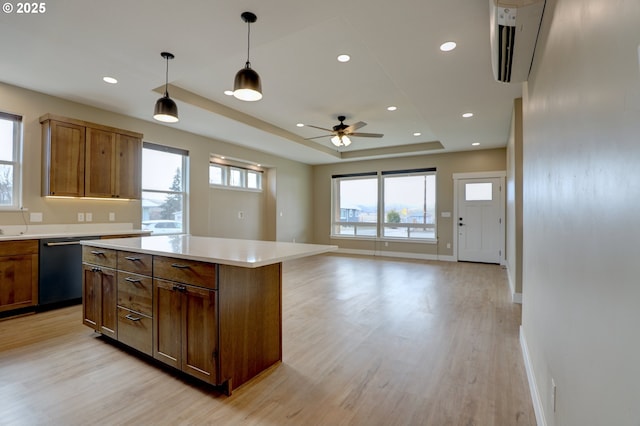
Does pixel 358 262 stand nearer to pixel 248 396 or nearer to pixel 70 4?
pixel 248 396

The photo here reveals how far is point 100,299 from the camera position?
2699mm

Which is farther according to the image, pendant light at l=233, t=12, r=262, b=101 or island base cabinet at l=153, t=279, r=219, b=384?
pendant light at l=233, t=12, r=262, b=101

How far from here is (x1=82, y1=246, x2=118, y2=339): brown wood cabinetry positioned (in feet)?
8.45

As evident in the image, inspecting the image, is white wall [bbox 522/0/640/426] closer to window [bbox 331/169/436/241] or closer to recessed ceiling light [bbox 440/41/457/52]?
recessed ceiling light [bbox 440/41/457/52]

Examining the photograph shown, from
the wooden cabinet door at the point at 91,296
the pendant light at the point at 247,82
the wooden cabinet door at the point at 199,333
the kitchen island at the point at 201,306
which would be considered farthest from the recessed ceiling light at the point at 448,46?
the wooden cabinet door at the point at 91,296

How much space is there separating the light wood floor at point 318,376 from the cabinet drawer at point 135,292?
43cm

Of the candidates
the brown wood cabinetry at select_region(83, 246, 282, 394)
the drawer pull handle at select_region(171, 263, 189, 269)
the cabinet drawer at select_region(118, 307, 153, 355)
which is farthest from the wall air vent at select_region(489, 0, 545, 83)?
the cabinet drawer at select_region(118, 307, 153, 355)

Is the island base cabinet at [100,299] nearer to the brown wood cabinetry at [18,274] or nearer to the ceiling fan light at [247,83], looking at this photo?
the brown wood cabinetry at [18,274]

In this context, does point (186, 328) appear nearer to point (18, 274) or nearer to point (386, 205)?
point (18, 274)

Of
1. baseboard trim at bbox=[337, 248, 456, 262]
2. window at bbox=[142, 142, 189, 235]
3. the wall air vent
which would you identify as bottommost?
baseboard trim at bbox=[337, 248, 456, 262]

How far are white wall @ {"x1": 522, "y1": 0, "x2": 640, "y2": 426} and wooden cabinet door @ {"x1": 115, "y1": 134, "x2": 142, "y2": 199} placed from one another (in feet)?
16.0

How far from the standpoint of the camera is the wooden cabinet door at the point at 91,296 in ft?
8.96

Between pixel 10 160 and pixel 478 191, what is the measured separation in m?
8.13

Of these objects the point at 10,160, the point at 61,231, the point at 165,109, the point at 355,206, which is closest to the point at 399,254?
the point at 355,206
